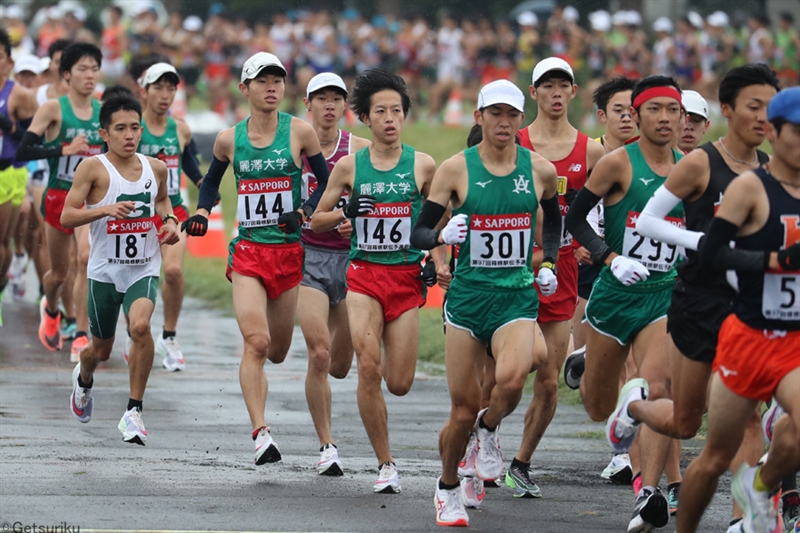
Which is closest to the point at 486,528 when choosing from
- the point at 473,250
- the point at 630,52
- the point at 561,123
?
the point at 473,250

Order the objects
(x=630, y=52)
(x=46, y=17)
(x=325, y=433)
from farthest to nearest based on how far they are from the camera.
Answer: (x=46, y=17)
(x=630, y=52)
(x=325, y=433)

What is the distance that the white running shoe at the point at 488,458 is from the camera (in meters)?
7.88

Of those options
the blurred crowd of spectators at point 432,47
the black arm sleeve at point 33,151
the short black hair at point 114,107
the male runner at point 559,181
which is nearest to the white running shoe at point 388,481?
the male runner at point 559,181

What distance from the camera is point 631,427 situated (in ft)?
24.2

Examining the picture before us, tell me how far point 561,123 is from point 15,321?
8396 mm

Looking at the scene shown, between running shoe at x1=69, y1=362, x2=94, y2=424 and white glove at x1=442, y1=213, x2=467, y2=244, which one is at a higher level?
white glove at x1=442, y1=213, x2=467, y2=244

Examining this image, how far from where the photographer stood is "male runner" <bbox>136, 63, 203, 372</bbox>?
1177cm

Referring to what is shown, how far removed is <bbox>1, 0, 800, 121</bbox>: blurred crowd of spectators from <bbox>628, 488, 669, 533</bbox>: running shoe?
2025cm

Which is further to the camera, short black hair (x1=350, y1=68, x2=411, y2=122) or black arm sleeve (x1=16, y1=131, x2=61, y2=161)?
black arm sleeve (x1=16, y1=131, x2=61, y2=161)

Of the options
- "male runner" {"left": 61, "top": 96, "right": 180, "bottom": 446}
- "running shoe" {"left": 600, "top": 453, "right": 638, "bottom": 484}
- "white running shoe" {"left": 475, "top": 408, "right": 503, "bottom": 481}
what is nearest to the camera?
"white running shoe" {"left": 475, "top": 408, "right": 503, "bottom": 481}

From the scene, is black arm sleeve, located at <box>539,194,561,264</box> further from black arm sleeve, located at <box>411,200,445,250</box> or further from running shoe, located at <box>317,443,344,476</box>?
running shoe, located at <box>317,443,344,476</box>

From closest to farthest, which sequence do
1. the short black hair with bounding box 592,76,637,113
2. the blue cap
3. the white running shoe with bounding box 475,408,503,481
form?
the blue cap, the white running shoe with bounding box 475,408,503,481, the short black hair with bounding box 592,76,637,113

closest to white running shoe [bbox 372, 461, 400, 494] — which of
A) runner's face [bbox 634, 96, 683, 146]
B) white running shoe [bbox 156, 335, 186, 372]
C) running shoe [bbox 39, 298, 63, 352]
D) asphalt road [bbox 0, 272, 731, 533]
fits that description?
asphalt road [bbox 0, 272, 731, 533]

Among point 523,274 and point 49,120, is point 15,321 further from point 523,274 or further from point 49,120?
point 523,274
